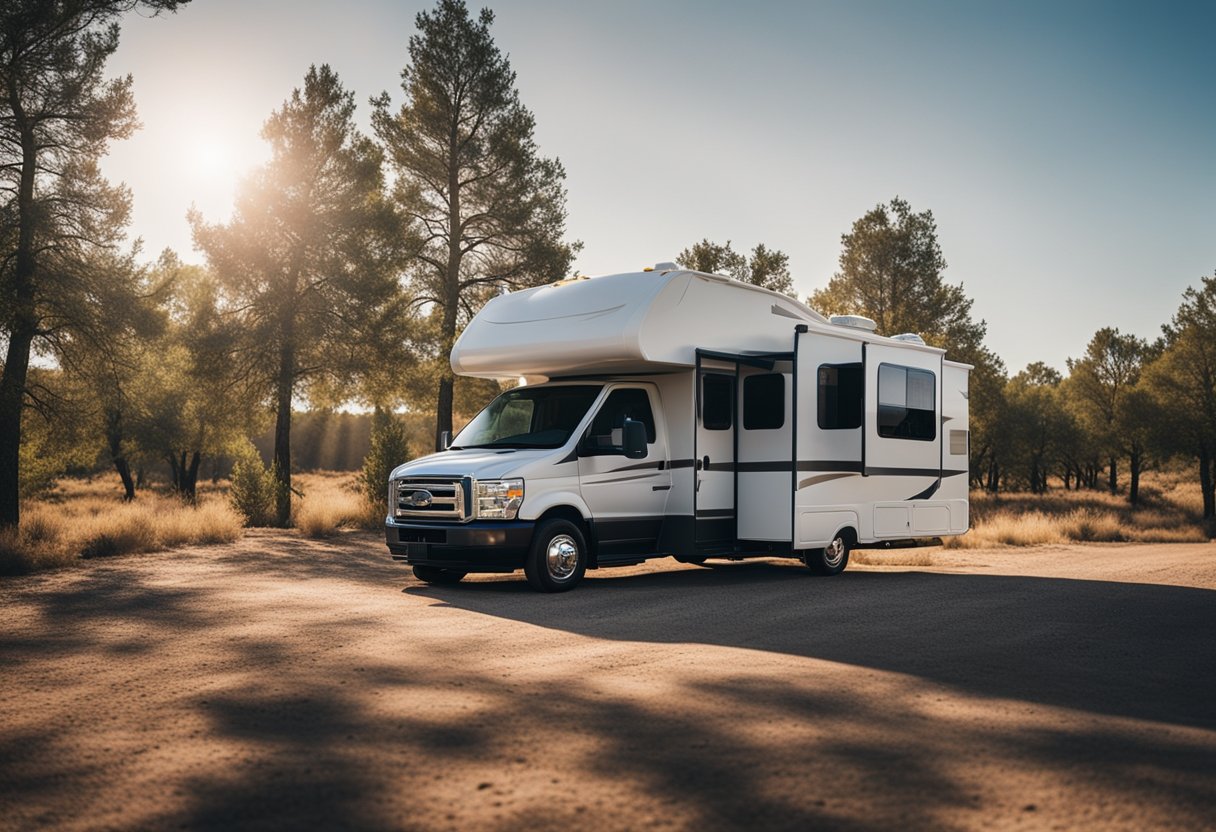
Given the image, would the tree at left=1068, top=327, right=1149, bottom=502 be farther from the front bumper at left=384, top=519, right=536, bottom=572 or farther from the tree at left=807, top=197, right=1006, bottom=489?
the front bumper at left=384, top=519, right=536, bottom=572

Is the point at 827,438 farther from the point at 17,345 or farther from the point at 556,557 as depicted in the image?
the point at 17,345

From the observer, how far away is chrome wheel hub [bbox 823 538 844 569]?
1352cm

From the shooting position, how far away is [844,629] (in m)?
8.81

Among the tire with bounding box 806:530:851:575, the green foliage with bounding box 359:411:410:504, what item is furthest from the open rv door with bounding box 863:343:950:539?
the green foliage with bounding box 359:411:410:504

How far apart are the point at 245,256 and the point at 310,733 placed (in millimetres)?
20895

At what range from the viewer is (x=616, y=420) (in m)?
12.1

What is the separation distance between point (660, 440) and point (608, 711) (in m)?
6.89

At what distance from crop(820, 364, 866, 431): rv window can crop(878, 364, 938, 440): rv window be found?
0.50 m

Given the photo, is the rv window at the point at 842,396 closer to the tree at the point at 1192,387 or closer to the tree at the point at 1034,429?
the tree at the point at 1192,387

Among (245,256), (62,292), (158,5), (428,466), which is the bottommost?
(428,466)

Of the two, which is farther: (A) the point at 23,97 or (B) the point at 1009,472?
(B) the point at 1009,472

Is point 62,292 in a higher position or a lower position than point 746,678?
higher

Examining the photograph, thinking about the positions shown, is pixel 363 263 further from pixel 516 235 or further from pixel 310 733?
pixel 310 733

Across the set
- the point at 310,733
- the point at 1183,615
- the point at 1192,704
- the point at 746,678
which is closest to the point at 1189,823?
the point at 1192,704
